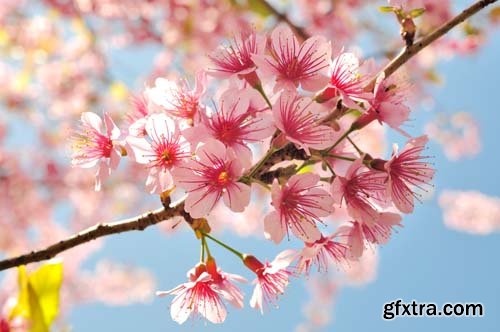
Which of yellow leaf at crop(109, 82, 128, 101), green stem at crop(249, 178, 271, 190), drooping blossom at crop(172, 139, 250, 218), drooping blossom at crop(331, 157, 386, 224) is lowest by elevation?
drooping blossom at crop(172, 139, 250, 218)

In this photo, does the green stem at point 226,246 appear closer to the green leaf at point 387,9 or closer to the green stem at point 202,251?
the green stem at point 202,251

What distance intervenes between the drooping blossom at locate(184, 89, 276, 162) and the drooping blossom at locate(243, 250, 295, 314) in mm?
281

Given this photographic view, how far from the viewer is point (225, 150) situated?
0.91 m

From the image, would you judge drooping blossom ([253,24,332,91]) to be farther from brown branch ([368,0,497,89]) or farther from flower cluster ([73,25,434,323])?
brown branch ([368,0,497,89])

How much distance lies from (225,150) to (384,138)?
521 centimetres

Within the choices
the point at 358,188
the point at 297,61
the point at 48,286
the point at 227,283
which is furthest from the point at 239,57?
the point at 48,286

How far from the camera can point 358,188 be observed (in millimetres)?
989

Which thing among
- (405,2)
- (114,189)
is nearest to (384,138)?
(114,189)

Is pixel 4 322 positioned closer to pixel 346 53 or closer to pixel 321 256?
pixel 321 256

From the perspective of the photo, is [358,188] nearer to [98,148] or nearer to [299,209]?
[299,209]

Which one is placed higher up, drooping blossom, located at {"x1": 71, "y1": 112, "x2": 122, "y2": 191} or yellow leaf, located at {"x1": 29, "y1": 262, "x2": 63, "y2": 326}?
drooping blossom, located at {"x1": 71, "y1": 112, "x2": 122, "y2": 191}

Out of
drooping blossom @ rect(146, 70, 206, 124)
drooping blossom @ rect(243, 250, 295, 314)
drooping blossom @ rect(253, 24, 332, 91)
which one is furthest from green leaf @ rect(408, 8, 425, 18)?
drooping blossom @ rect(243, 250, 295, 314)

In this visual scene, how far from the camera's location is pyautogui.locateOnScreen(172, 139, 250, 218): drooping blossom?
92cm

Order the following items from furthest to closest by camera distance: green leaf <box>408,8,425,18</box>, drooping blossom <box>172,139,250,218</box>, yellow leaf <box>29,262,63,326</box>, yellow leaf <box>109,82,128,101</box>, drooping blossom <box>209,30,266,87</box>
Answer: yellow leaf <box>109,82,128,101</box> → yellow leaf <box>29,262,63,326</box> → green leaf <box>408,8,425,18</box> → drooping blossom <box>209,30,266,87</box> → drooping blossom <box>172,139,250,218</box>
